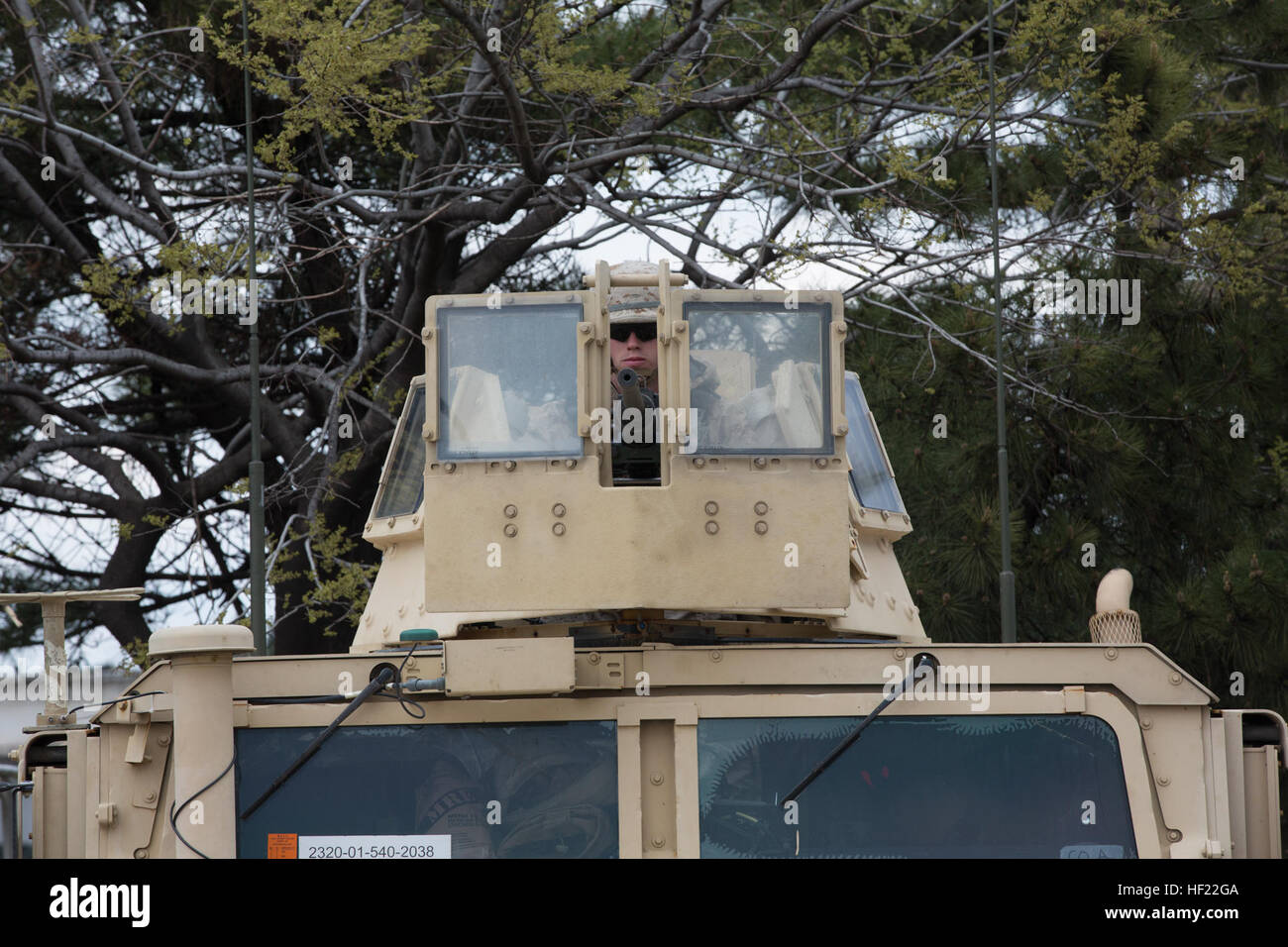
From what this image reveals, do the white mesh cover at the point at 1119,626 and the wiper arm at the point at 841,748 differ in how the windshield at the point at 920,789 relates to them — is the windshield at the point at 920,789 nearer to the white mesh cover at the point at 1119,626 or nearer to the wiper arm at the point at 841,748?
the wiper arm at the point at 841,748

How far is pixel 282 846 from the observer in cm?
499

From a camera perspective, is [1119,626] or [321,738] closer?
[321,738]

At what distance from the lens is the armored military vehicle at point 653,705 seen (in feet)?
16.3

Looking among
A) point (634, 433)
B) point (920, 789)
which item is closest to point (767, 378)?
point (634, 433)

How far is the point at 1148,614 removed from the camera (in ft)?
39.8

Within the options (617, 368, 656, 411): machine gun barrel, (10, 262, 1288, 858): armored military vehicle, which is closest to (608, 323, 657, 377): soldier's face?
(617, 368, 656, 411): machine gun barrel

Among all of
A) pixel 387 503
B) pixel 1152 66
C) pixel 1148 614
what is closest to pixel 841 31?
pixel 1152 66

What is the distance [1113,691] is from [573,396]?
1928 millimetres

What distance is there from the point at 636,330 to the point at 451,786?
257cm

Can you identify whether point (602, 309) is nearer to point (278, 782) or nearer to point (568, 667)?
point (568, 667)

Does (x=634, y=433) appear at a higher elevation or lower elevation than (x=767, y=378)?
lower

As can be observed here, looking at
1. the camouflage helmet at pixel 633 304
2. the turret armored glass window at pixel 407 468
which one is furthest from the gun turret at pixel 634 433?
the turret armored glass window at pixel 407 468

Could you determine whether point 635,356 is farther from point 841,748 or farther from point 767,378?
point 841,748

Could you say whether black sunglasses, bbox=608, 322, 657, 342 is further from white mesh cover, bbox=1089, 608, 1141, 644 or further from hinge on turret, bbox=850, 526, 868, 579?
white mesh cover, bbox=1089, 608, 1141, 644
